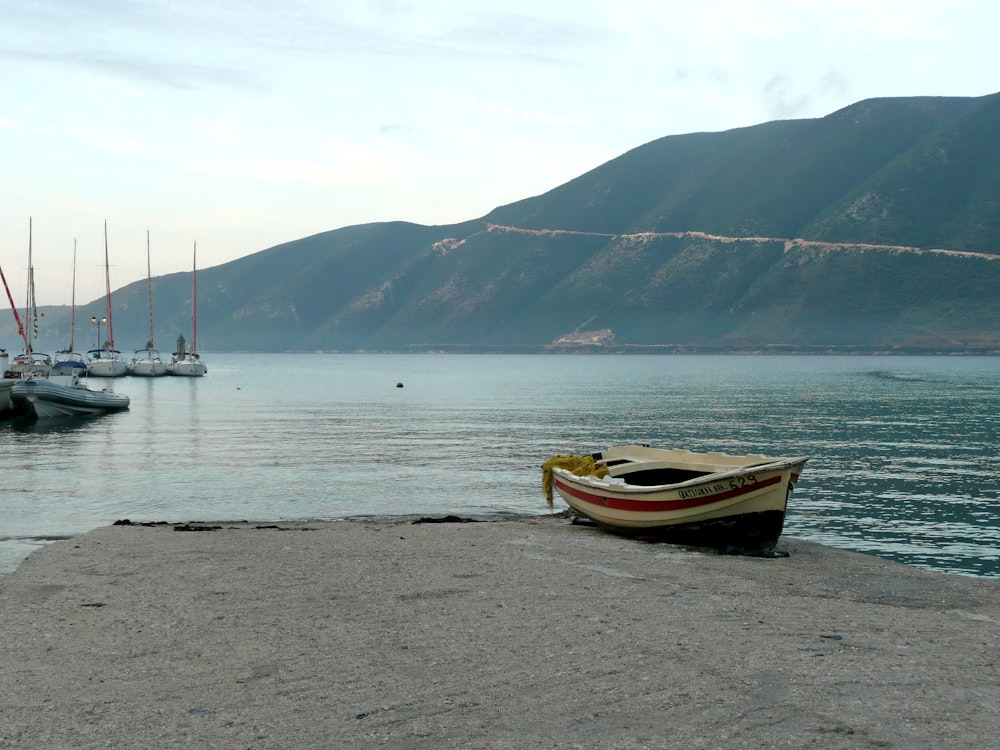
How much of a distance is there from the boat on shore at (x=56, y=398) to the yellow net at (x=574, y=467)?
Answer: 4649 centimetres

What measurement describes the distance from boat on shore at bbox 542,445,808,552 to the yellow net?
0.03 m

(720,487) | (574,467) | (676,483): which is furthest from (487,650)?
(574,467)

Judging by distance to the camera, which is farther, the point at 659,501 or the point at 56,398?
the point at 56,398

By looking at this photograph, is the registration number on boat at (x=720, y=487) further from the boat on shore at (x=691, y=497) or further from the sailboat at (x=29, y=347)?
the sailboat at (x=29, y=347)

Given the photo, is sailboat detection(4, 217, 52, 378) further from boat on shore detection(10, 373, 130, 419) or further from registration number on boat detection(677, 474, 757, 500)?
registration number on boat detection(677, 474, 757, 500)

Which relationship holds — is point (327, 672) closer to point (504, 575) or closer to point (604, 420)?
point (504, 575)

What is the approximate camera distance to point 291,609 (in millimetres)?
12344

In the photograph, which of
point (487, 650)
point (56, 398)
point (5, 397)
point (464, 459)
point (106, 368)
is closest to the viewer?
point (487, 650)

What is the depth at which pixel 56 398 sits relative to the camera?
59906 mm

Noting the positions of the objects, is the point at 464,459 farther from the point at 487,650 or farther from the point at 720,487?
the point at 487,650

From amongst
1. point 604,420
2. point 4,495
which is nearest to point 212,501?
point 4,495

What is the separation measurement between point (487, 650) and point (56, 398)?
57.3 m

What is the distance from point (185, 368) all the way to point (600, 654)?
131575 millimetres

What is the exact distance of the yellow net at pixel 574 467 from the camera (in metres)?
21.3
